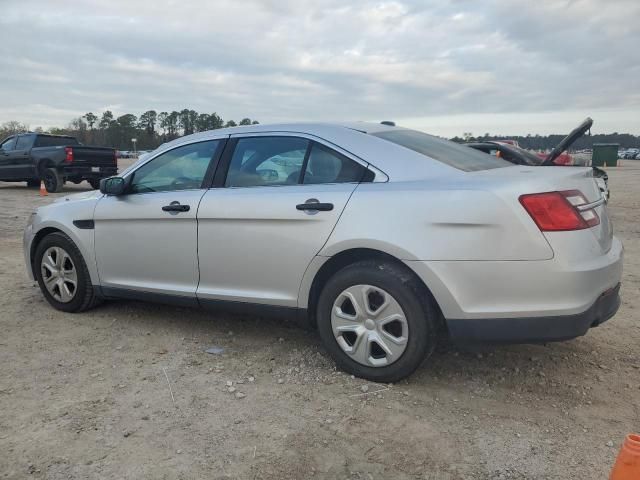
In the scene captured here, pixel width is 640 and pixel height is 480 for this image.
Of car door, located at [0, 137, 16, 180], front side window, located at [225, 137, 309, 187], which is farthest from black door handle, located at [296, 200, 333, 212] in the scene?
car door, located at [0, 137, 16, 180]

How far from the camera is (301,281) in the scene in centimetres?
347

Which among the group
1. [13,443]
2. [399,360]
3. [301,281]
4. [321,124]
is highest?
[321,124]

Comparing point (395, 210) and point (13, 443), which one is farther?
point (395, 210)

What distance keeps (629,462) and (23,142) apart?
17.7 metres

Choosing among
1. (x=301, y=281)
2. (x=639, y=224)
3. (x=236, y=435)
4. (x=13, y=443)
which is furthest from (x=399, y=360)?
(x=639, y=224)

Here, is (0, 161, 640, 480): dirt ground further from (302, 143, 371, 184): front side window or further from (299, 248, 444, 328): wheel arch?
(302, 143, 371, 184): front side window

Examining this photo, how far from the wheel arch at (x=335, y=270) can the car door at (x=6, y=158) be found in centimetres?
1609

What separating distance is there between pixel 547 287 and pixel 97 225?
333 cm

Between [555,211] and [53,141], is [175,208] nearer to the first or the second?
[555,211]

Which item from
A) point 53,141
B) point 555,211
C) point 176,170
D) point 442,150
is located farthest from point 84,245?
point 53,141

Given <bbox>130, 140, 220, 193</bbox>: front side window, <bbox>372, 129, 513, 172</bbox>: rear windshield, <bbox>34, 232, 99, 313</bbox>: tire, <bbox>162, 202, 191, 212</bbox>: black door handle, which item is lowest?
<bbox>34, 232, 99, 313</bbox>: tire

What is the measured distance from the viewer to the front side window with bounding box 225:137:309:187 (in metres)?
3.65

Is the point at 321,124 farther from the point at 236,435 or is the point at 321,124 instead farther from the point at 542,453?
the point at 542,453

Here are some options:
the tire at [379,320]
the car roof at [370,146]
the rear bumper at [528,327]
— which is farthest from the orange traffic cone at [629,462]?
the car roof at [370,146]
